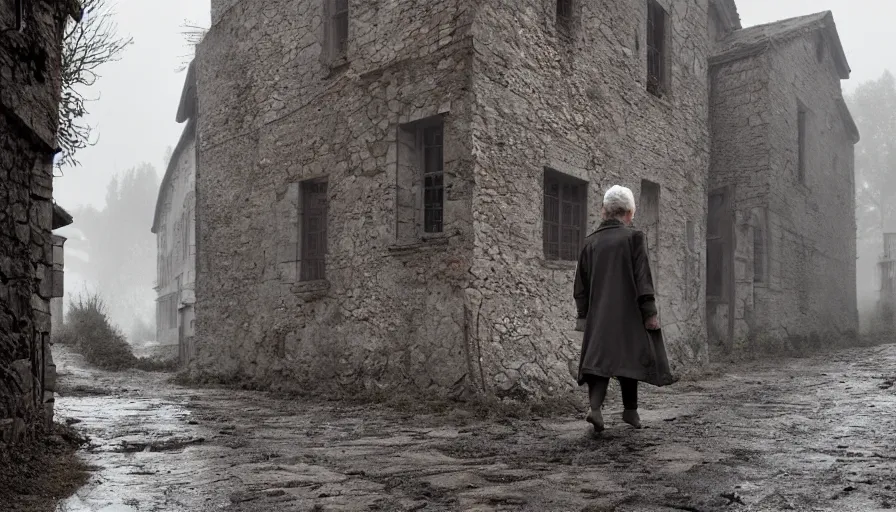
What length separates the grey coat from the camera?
5062mm

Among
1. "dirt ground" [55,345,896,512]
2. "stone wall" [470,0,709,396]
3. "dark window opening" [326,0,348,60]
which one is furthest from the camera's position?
"dark window opening" [326,0,348,60]

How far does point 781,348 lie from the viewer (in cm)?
1377

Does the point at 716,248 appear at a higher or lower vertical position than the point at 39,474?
higher

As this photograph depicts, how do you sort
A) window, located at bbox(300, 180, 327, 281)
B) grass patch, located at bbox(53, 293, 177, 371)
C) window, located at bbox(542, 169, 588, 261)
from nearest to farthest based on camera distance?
1. window, located at bbox(542, 169, 588, 261)
2. window, located at bbox(300, 180, 327, 281)
3. grass patch, located at bbox(53, 293, 177, 371)

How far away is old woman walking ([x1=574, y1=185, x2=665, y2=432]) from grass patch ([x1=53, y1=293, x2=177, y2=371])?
12303mm

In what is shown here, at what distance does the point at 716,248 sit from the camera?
14484mm

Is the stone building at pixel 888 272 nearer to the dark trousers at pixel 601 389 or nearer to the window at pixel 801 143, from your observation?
the window at pixel 801 143

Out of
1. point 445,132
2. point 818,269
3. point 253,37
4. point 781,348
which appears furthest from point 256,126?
point 818,269

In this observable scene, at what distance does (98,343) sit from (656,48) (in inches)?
529

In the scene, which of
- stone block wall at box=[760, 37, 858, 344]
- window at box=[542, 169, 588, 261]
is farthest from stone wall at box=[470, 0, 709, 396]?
stone block wall at box=[760, 37, 858, 344]

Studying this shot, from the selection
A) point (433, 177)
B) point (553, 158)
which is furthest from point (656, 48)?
point (433, 177)

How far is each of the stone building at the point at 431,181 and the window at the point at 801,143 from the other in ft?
Answer: 18.5

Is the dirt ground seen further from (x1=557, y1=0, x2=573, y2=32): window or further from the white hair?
(x1=557, y1=0, x2=573, y2=32): window

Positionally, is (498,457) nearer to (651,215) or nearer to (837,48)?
(651,215)
